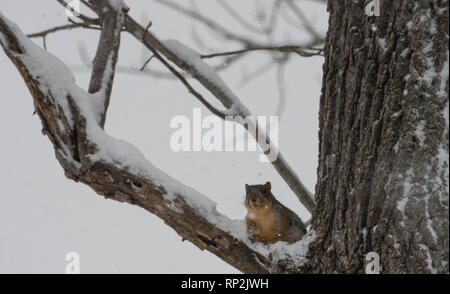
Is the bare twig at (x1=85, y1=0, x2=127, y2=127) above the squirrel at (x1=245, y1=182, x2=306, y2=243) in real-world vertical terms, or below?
above

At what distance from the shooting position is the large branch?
7.09 ft

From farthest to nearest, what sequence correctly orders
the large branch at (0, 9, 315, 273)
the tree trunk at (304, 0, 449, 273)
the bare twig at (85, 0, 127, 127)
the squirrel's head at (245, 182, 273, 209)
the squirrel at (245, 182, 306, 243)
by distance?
the squirrel's head at (245, 182, 273, 209)
the squirrel at (245, 182, 306, 243)
the bare twig at (85, 0, 127, 127)
the large branch at (0, 9, 315, 273)
the tree trunk at (304, 0, 449, 273)

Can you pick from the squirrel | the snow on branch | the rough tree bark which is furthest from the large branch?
the snow on branch

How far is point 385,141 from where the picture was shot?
178 centimetres

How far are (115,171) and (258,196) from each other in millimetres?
1455

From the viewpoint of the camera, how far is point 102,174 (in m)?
2.16

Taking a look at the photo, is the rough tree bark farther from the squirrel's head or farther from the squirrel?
the squirrel's head

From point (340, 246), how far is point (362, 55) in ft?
2.38

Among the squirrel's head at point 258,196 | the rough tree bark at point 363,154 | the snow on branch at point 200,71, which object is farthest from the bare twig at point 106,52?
the squirrel's head at point 258,196

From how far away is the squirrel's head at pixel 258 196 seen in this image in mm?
3320

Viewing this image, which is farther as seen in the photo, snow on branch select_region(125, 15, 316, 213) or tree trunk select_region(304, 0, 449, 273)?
snow on branch select_region(125, 15, 316, 213)

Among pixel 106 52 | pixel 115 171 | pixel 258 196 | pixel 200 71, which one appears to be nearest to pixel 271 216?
pixel 258 196
